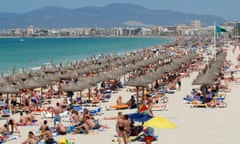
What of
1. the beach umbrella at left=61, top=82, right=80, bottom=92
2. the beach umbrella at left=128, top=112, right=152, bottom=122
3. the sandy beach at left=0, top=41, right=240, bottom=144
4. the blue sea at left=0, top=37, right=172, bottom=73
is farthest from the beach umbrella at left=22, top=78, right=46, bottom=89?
the blue sea at left=0, top=37, right=172, bottom=73

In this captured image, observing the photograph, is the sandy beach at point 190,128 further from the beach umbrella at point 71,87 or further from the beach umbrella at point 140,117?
the beach umbrella at point 71,87

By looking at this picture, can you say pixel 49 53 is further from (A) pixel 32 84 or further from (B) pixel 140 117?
(B) pixel 140 117

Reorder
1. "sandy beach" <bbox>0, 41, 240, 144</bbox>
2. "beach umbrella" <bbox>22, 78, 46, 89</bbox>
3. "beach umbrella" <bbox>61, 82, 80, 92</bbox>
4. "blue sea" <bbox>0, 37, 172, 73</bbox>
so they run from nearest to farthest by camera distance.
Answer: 1. "sandy beach" <bbox>0, 41, 240, 144</bbox>
2. "beach umbrella" <bbox>61, 82, 80, 92</bbox>
3. "beach umbrella" <bbox>22, 78, 46, 89</bbox>
4. "blue sea" <bbox>0, 37, 172, 73</bbox>

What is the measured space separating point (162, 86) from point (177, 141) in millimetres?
10634

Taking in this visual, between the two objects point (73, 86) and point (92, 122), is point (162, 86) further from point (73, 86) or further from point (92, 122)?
point (92, 122)

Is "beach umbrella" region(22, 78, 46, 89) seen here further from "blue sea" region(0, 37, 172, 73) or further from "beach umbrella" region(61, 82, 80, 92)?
"blue sea" region(0, 37, 172, 73)

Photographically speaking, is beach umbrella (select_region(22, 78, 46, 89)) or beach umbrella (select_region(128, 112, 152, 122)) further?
beach umbrella (select_region(22, 78, 46, 89))

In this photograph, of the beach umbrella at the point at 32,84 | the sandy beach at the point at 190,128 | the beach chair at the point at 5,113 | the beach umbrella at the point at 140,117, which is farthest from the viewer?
the beach umbrella at the point at 32,84

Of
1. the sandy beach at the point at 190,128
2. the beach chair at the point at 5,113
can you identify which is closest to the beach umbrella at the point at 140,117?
the sandy beach at the point at 190,128

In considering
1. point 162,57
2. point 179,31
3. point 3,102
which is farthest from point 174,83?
point 179,31

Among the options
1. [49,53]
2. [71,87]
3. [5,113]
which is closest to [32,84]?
[71,87]

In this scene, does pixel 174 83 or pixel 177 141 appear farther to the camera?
pixel 174 83

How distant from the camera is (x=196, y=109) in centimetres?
1503

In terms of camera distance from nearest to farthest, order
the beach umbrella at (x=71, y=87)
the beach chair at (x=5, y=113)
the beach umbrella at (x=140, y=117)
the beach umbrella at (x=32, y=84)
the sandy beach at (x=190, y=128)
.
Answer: the beach umbrella at (x=140, y=117)
the sandy beach at (x=190, y=128)
the beach chair at (x=5, y=113)
the beach umbrella at (x=71, y=87)
the beach umbrella at (x=32, y=84)
